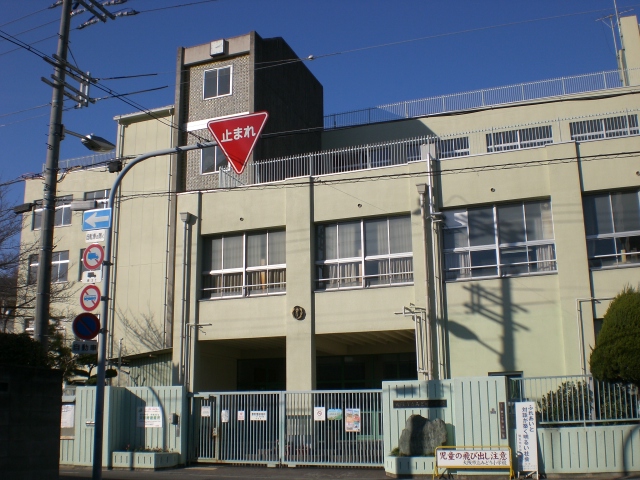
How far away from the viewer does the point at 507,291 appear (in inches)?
797

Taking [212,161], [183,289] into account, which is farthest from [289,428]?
[212,161]

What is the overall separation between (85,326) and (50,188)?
3024 mm

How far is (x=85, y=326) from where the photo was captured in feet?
44.4

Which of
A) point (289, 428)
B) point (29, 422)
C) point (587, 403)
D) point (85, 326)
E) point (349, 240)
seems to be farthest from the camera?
point (349, 240)

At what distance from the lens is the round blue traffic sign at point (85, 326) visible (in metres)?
13.4

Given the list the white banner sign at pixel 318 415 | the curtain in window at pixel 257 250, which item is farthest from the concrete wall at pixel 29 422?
the curtain in window at pixel 257 250

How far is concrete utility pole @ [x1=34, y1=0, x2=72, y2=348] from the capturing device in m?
13.7

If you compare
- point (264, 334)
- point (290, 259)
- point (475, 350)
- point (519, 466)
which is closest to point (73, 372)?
point (264, 334)

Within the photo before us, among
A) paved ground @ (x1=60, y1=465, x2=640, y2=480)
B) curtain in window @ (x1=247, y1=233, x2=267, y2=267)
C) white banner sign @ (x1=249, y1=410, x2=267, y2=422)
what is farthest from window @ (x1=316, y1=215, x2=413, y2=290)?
paved ground @ (x1=60, y1=465, x2=640, y2=480)

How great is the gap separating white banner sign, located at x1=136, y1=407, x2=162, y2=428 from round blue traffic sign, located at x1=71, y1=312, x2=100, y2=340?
7328 millimetres

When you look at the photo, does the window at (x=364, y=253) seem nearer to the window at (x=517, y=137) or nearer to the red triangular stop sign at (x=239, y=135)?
the window at (x=517, y=137)

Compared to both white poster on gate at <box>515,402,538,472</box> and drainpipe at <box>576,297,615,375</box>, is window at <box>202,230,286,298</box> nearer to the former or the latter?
drainpipe at <box>576,297,615,375</box>

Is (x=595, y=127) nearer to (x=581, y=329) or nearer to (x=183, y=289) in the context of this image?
(x=581, y=329)

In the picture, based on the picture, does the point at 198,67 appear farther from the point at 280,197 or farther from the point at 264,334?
the point at 264,334
